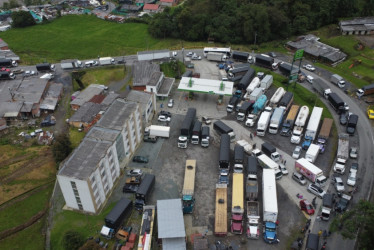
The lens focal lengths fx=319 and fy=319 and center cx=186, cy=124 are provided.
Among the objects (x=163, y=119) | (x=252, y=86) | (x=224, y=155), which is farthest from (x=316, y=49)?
(x=224, y=155)

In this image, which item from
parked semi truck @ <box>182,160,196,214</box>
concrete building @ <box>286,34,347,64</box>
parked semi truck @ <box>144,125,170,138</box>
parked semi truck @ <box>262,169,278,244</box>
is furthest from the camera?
concrete building @ <box>286,34,347,64</box>

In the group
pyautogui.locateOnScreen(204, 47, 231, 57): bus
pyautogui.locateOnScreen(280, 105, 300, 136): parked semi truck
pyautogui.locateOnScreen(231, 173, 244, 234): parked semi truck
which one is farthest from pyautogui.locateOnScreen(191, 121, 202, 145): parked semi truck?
pyautogui.locateOnScreen(204, 47, 231, 57): bus

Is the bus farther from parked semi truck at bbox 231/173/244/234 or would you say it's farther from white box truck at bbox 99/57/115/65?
parked semi truck at bbox 231/173/244/234

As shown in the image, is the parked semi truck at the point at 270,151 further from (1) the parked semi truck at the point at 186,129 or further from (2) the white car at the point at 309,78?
(2) the white car at the point at 309,78

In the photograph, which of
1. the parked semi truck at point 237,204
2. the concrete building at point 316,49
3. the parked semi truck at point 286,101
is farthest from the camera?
the concrete building at point 316,49

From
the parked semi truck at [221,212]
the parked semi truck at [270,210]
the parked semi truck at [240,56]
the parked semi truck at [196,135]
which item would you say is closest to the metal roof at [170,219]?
the parked semi truck at [221,212]
